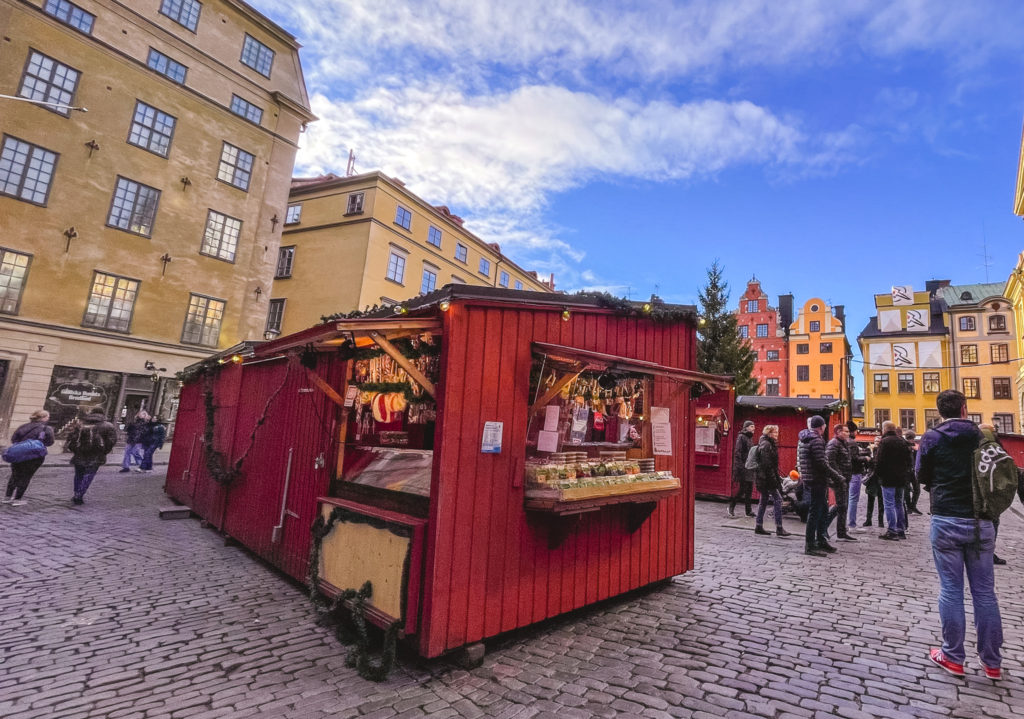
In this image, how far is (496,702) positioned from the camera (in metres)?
3.38

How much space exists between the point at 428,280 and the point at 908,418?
129 feet

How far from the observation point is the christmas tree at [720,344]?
23438mm

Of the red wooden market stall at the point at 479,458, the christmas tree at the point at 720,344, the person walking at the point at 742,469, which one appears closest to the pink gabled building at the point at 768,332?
the christmas tree at the point at 720,344

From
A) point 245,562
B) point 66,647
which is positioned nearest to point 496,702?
point 66,647

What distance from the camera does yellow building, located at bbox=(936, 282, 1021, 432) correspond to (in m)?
34.9

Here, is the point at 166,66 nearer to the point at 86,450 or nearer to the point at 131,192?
the point at 131,192

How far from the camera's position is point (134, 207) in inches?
750

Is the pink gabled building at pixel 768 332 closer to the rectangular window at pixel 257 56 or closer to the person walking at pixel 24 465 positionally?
the rectangular window at pixel 257 56

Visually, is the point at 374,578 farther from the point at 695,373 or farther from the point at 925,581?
the point at 925,581

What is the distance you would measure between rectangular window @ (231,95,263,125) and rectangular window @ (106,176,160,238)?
5.67 m

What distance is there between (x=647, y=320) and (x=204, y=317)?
69.5ft

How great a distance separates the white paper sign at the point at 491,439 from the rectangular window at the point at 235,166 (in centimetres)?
2318

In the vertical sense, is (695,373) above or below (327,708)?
above

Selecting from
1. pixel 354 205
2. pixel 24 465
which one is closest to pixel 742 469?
pixel 24 465
